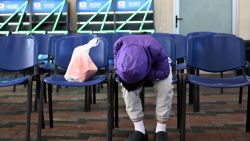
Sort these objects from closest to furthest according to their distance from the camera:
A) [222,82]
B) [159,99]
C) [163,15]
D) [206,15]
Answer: [159,99] → [222,82] → [206,15] → [163,15]

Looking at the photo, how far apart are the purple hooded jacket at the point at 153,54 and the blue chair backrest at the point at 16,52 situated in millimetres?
1018

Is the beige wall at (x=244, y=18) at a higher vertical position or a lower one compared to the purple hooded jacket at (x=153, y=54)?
higher

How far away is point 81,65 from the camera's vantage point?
370 cm

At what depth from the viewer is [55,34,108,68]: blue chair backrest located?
3.82 meters

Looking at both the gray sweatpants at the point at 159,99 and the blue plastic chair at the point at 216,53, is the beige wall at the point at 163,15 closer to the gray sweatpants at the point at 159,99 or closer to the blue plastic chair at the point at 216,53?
the blue plastic chair at the point at 216,53

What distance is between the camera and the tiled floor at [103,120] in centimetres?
349

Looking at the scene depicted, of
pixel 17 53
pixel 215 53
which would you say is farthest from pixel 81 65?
pixel 215 53

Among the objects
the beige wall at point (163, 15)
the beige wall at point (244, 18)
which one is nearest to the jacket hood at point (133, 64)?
the beige wall at point (163, 15)

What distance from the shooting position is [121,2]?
7.61 meters

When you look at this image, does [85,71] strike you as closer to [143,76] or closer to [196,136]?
[143,76]

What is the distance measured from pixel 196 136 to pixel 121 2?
4611 mm

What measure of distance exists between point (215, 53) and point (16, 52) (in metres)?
1.89

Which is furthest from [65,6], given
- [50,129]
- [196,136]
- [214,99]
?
[196,136]

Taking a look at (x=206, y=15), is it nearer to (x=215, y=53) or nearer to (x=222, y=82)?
(x=215, y=53)
